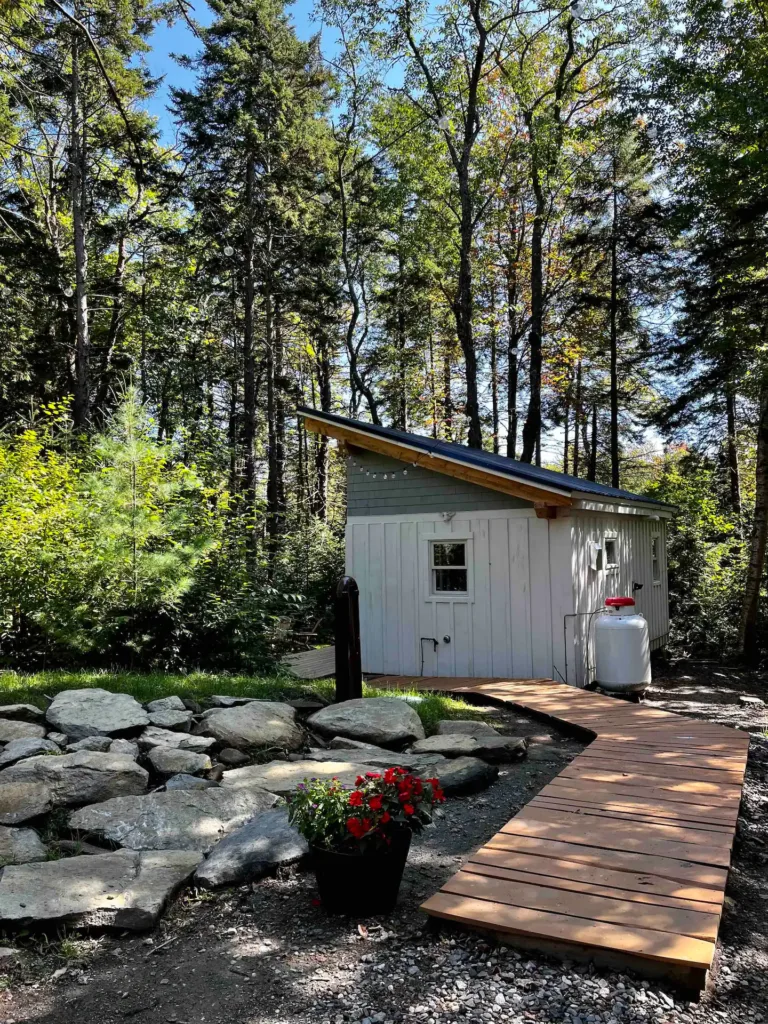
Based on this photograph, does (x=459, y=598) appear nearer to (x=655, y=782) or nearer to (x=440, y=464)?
(x=440, y=464)

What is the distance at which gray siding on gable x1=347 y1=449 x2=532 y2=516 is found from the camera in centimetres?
946

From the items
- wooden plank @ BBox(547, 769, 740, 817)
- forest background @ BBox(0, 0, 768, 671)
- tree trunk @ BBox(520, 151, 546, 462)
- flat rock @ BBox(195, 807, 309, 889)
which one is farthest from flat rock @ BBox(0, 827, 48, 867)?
tree trunk @ BBox(520, 151, 546, 462)

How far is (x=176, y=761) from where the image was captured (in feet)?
15.2

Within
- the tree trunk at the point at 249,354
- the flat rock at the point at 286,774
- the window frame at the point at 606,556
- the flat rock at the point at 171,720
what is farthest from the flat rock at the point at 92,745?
the tree trunk at the point at 249,354

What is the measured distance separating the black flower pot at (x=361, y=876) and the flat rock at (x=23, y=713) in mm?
3156

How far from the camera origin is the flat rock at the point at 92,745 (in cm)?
471

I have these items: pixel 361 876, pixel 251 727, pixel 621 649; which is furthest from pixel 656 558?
pixel 361 876

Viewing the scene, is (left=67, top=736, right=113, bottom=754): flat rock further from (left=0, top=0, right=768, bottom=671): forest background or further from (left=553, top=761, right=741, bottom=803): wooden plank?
(left=553, top=761, right=741, bottom=803): wooden plank

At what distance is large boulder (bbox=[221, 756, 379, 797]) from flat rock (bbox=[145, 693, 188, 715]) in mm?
976

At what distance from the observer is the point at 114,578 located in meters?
7.50

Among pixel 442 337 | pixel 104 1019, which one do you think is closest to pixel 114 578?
pixel 104 1019

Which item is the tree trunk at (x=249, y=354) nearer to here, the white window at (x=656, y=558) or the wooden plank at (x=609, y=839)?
the white window at (x=656, y=558)

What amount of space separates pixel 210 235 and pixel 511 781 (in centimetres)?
1556

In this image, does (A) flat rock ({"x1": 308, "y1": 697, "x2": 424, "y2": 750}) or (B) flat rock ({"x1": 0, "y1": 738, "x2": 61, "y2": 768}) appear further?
(A) flat rock ({"x1": 308, "y1": 697, "x2": 424, "y2": 750})
